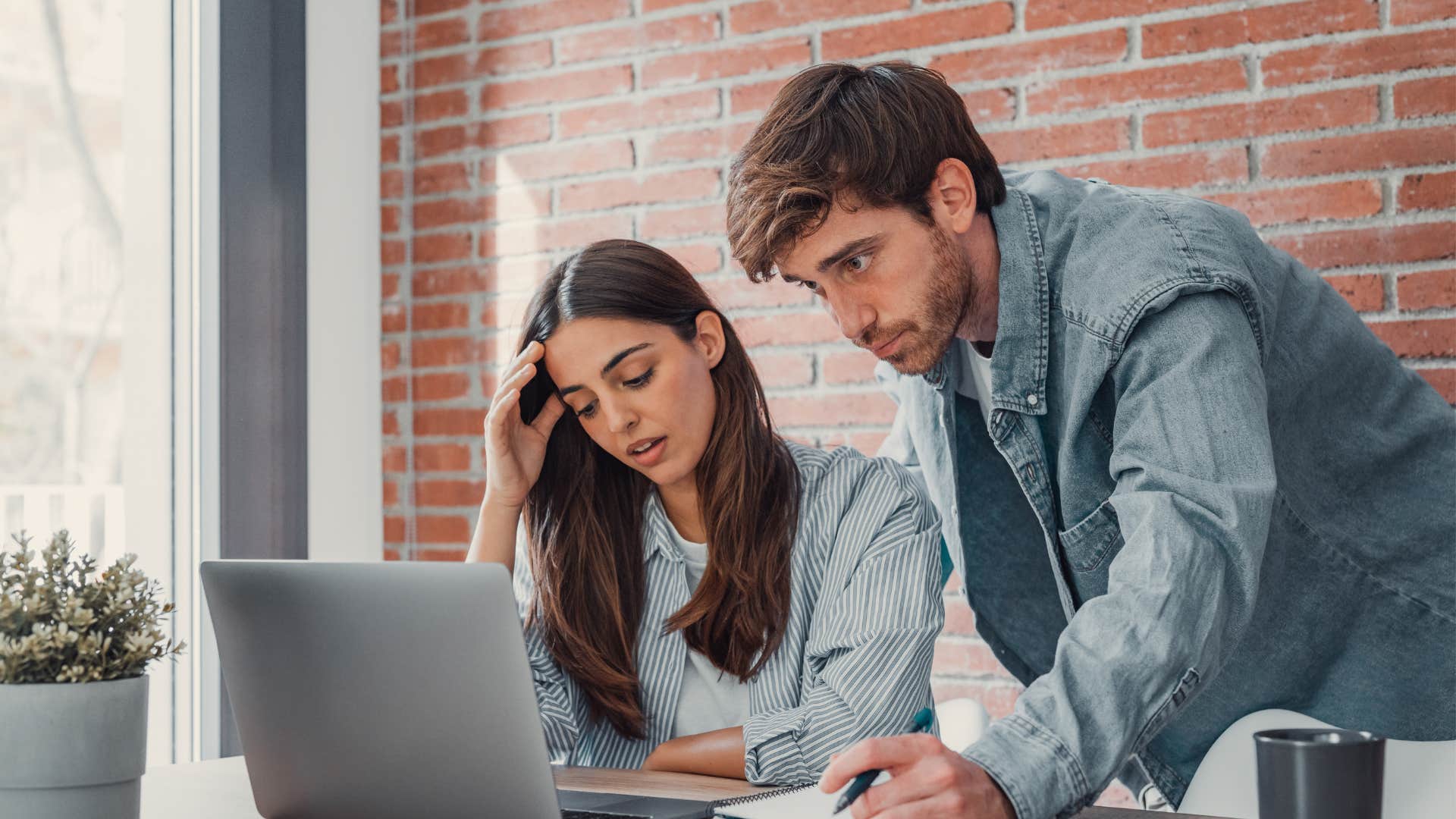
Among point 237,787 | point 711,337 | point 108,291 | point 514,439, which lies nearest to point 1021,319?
point 711,337

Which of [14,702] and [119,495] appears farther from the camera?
[119,495]

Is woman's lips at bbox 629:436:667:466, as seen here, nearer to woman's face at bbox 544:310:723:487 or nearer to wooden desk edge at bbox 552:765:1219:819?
woman's face at bbox 544:310:723:487

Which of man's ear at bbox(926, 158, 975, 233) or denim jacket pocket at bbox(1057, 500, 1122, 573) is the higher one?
man's ear at bbox(926, 158, 975, 233)

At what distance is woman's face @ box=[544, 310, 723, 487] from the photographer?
5.35 ft

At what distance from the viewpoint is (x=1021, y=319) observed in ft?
4.64

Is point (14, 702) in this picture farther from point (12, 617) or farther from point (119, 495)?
point (119, 495)

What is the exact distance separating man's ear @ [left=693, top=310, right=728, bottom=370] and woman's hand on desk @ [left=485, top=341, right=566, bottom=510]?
20 cm

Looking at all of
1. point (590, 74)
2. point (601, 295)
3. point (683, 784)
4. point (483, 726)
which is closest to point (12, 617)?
point (483, 726)

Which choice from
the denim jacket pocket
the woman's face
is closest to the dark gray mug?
the denim jacket pocket

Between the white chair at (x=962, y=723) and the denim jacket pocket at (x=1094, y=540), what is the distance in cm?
23

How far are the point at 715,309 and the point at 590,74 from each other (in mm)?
1079

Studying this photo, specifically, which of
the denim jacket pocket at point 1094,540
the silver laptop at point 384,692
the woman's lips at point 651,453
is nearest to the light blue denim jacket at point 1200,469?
the denim jacket pocket at point 1094,540

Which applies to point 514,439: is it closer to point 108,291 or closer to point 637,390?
point 637,390

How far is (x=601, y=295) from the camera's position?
5.40 ft
